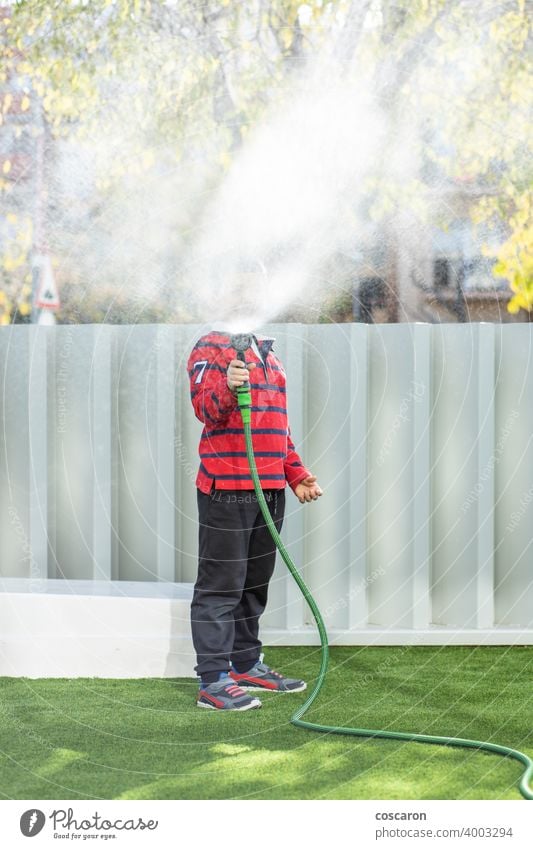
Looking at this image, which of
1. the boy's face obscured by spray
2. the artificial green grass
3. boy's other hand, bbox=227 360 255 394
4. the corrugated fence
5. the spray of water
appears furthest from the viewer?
the spray of water

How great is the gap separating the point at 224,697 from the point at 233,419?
2.46 feet

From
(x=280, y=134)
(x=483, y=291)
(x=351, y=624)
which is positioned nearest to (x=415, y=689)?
(x=351, y=624)

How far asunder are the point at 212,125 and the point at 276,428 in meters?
2.75

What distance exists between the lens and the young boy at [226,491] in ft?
9.59

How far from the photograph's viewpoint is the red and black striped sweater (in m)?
2.92

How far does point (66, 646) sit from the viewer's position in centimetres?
323

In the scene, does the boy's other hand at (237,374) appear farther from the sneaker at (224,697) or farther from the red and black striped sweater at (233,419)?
the sneaker at (224,697)

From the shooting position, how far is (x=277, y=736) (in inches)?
103

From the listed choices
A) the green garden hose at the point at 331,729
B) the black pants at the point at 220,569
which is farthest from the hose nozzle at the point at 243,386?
the black pants at the point at 220,569

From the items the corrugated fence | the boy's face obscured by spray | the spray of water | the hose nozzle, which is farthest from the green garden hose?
the corrugated fence

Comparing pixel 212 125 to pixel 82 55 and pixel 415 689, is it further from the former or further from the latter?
pixel 415 689

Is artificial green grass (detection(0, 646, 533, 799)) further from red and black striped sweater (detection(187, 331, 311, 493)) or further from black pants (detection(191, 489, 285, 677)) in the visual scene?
red and black striped sweater (detection(187, 331, 311, 493))

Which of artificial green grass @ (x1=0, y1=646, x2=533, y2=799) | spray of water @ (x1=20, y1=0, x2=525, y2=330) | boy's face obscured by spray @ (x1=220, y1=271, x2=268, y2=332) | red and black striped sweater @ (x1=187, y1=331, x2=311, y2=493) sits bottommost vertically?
artificial green grass @ (x1=0, y1=646, x2=533, y2=799)

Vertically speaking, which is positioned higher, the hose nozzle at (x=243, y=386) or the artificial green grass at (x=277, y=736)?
the hose nozzle at (x=243, y=386)
